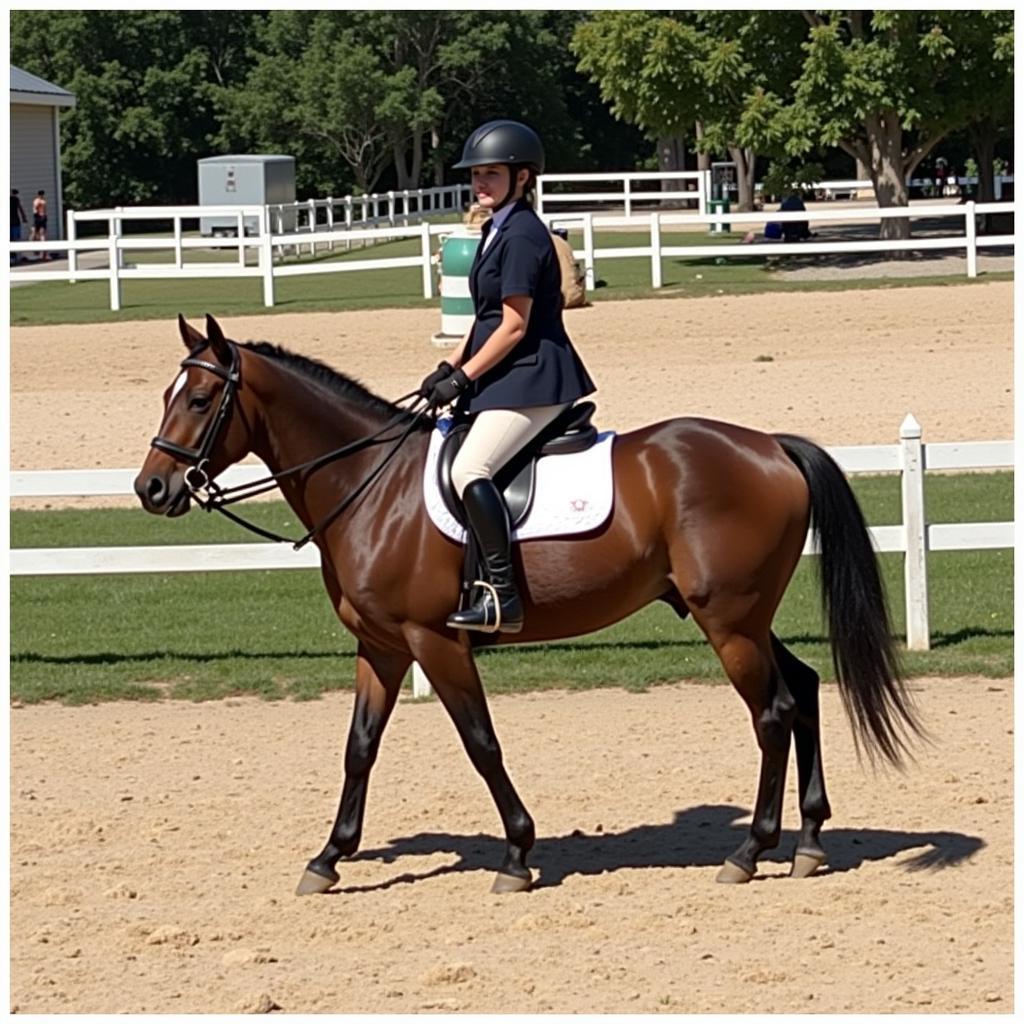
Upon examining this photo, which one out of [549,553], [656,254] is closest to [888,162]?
[656,254]

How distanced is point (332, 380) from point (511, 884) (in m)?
2.06

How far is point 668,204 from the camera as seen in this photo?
6475 centimetres

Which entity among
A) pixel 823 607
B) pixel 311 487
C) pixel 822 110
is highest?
pixel 822 110

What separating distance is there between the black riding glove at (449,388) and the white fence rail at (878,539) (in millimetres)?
4139

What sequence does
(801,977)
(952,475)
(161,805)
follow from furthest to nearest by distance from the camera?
(952,475), (161,805), (801,977)

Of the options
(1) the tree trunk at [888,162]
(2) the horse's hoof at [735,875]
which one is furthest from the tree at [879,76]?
(2) the horse's hoof at [735,875]

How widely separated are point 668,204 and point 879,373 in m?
45.2

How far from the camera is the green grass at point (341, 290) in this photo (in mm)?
29547

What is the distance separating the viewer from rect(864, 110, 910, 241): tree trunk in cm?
3584

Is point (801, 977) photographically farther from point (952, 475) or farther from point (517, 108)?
point (517, 108)

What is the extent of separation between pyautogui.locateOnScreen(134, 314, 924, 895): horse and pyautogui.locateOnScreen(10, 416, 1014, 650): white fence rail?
3533mm

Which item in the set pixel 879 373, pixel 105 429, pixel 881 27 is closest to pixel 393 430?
pixel 105 429

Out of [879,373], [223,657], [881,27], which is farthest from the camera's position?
[881,27]

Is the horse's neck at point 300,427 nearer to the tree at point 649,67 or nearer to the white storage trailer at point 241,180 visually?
the tree at point 649,67
